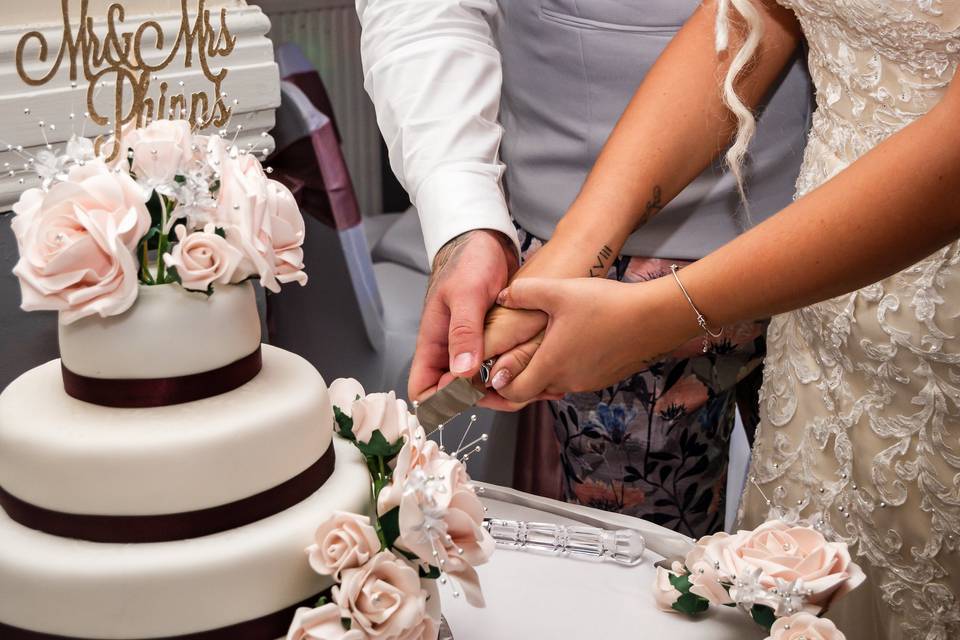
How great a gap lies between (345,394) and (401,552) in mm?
228

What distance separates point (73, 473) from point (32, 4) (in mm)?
891

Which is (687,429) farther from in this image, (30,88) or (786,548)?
(30,88)

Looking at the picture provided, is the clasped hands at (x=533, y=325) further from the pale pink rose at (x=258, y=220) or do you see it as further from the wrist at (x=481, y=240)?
the pale pink rose at (x=258, y=220)

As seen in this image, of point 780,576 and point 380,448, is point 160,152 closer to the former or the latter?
point 380,448

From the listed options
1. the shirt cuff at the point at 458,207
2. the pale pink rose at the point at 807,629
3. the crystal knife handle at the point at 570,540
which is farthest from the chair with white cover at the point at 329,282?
the pale pink rose at the point at 807,629

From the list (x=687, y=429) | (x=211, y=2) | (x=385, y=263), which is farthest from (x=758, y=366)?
(x=385, y=263)

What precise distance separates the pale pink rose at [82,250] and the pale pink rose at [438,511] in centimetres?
26

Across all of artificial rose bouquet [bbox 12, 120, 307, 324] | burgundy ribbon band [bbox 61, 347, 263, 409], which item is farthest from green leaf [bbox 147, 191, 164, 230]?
burgundy ribbon band [bbox 61, 347, 263, 409]

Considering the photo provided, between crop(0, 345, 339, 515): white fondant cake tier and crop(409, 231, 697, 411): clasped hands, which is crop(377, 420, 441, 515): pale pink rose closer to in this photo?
crop(0, 345, 339, 515): white fondant cake tier

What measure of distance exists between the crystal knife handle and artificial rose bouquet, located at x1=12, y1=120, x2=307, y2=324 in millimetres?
480

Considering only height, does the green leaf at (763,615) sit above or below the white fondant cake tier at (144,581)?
below

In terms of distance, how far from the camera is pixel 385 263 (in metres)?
3.02

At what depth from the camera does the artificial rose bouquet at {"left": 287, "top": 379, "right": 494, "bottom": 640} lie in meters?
0.77

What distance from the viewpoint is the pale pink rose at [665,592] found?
105 centimetres
